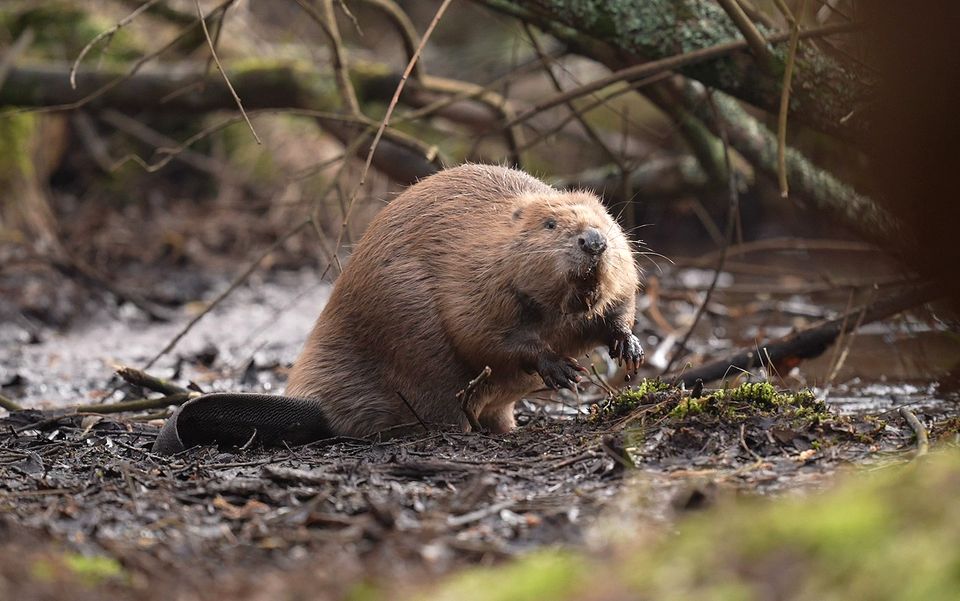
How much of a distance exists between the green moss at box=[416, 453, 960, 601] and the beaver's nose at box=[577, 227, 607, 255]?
1.71m

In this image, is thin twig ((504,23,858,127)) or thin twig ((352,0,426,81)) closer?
thin twig ((504,23,858,127))

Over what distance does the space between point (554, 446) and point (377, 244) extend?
1.18 m

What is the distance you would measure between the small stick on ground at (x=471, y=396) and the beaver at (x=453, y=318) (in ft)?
0.04

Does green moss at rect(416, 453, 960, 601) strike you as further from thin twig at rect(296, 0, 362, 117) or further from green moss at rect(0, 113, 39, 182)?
green moss at rect(0, 113, 39, 182)

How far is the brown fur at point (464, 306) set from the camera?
381cm

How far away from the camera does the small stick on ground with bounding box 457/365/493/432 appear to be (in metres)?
3.67

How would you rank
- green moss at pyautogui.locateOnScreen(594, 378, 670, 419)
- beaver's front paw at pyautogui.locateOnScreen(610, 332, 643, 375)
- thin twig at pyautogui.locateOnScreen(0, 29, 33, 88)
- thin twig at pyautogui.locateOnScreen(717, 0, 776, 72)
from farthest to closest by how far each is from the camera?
thin twig at pyautogui.locateOnScreen(0, 29, 33, 88) → thin twig at pyautogui.locateOnScreen(717, 0, 776, 72) → beaver's front paw at pyautogui.locateOnScreen(610, 332, 643, 375) → green moss at pyautogui.locateOnScreen(594, 378, 670, 419)

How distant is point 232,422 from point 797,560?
233cm

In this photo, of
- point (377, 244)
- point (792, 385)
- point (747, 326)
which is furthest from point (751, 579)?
point (747, 326)

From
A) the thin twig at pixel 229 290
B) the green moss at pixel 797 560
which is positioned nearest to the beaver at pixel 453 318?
the thin twig at pixel 229 290

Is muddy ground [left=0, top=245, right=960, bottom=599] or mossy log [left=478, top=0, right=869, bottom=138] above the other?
mossy log [left=478, top=0, right=869, bottom=138]

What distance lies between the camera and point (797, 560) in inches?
70.6

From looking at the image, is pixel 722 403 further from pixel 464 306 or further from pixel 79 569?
pixel 79 569

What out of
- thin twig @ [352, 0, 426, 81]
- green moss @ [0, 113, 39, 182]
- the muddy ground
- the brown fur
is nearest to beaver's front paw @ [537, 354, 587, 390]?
the brown fur
